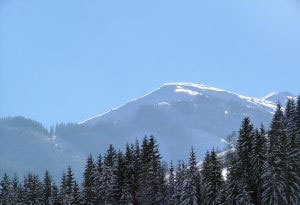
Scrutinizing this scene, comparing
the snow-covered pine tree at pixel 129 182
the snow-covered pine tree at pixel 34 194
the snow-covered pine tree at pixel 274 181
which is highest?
the snow-covered pine tree at pixel 34 194

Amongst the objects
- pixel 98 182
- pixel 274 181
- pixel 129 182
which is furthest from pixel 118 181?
pixel 274 181

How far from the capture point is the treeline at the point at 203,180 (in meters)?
71.4

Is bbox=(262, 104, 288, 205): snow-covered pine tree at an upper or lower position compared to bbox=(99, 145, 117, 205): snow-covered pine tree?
lower

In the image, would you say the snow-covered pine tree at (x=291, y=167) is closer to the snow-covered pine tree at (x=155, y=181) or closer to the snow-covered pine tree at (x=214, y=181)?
the snow-covered pine tree at (x=214, y=181)

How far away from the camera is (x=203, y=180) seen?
81938mm

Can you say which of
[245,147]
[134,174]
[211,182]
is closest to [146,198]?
[134,174]

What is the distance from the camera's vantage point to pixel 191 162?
8494 centimetres

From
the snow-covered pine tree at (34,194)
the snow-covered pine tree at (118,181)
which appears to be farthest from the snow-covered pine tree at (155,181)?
the snow-covered pine tree at (34,194)

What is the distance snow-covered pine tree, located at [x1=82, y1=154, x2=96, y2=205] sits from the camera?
8888 centimetres

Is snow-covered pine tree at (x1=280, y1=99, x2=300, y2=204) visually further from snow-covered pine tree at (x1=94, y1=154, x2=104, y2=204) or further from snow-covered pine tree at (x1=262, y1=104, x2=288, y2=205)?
snow-covered pine tree at (x1=94, y1=154, x2=104, y2=204)

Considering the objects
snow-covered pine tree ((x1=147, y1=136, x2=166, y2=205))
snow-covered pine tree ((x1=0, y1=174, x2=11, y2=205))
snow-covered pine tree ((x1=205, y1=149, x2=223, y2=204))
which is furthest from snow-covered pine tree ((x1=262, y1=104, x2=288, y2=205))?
snow-covered pine tree ((x1=0, y1=174, x2=11, y2=205))

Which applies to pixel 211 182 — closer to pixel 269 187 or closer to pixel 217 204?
pixel 217 204

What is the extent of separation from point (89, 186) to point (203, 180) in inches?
797

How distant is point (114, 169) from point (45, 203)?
92.2 feet
